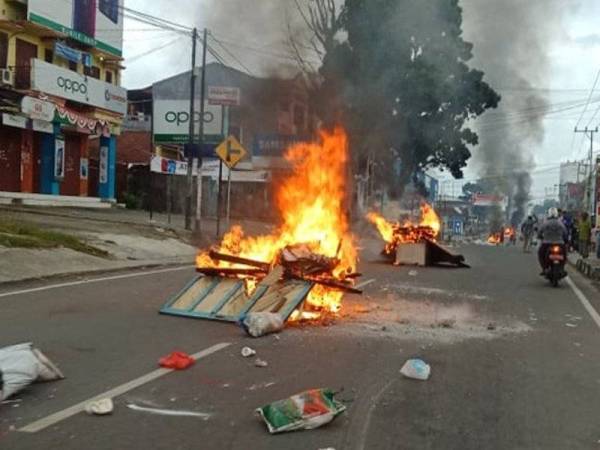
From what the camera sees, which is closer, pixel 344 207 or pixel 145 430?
pixel 145 430

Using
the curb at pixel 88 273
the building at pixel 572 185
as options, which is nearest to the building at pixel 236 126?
the curb at pixel 88 273

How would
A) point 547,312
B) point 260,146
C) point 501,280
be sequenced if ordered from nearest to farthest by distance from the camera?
point 547,312 < point 501,280 < point 260,146

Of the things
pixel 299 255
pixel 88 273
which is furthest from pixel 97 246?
pixel 299 255

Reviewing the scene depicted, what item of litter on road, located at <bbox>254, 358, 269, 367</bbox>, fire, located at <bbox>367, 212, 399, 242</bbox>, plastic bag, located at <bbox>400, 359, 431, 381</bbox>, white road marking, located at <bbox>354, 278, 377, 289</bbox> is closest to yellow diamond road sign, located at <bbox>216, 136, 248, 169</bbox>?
fire, located at <bbox>367, 212, 399, 242</bbox>

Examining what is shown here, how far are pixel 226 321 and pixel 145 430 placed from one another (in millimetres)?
3602

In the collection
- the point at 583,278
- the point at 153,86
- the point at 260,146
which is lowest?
the point at 583,278

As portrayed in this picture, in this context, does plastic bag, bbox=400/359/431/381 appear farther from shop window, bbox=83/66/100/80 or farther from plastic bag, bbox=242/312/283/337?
shop window, bbox=83/66/100/80

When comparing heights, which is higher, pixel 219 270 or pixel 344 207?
pixel 344 207

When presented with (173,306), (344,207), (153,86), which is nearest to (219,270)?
(173,306)

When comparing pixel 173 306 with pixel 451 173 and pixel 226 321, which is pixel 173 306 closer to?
pixel 226 321

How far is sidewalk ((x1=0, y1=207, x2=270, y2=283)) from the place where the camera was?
11.8 meters

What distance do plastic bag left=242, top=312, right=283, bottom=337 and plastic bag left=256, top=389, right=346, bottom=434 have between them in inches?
97.9

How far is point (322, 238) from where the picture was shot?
9.77 m

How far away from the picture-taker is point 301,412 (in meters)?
4.28
